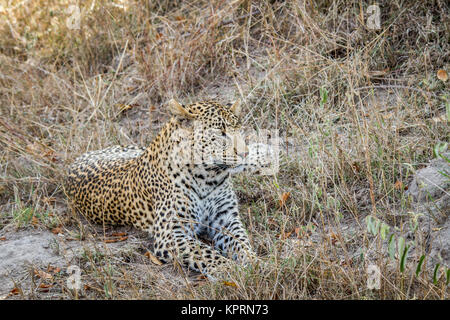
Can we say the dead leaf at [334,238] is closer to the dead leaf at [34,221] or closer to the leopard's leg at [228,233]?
the leopard's leg at [228,233]

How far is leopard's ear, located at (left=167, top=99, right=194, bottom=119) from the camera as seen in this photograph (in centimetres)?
567

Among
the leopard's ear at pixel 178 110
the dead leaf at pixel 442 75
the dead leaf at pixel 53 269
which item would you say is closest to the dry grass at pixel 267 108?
the dead leaf at pixel 442 75

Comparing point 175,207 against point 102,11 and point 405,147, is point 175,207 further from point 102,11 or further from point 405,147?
point 102,11

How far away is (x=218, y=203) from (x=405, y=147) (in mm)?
1865

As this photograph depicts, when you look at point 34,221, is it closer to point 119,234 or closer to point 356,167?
point 119,234

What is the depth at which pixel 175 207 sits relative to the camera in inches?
231

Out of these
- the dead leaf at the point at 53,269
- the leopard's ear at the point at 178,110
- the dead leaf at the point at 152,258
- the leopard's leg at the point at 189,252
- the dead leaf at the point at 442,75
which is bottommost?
the dead leaf at the point at 53,269

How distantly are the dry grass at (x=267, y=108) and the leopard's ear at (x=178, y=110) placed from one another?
1166 millimetres

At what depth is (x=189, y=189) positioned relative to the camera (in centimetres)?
592

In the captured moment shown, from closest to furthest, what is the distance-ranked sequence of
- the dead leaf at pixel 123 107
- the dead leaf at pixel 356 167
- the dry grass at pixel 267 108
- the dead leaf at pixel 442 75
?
the dry grass at pixel 267 108 → the dead leaf at pixel 356 167 → the dead leaf at pixel 442 75 → the dead leaf at pixel 123 107

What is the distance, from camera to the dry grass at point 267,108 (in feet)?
15.4

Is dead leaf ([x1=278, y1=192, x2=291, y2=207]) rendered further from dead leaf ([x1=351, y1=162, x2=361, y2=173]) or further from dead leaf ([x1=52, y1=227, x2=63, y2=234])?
dead leaf ([x1=52, y1=227, x2=63, y2=234])

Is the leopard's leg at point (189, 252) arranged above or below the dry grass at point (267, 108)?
below

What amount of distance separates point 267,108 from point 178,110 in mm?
2217
